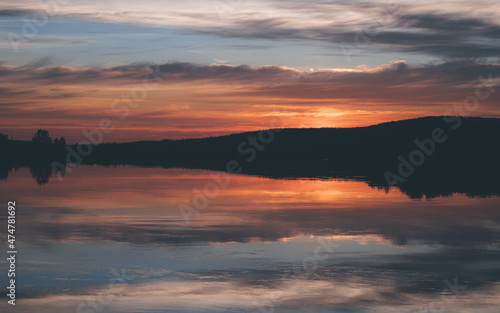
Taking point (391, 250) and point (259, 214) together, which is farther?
point (259, 214)

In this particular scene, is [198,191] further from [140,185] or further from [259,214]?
[259,214]

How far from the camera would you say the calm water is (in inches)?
360

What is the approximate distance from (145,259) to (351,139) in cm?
10785

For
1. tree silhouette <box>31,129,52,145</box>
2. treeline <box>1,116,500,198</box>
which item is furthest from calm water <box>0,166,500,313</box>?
tree silhouette <box>31,129,52,145</box>

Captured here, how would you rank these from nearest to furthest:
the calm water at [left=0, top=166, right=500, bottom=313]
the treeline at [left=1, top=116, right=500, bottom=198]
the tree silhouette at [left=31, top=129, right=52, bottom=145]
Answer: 1. the calm water at [left=0, top=166, right=500, bottom=313]
2. the treeline at [left=1, top=116, right=500, bottom=198]
3. the tree silhouette at [left=31, top=129, right=52, bottom=145]

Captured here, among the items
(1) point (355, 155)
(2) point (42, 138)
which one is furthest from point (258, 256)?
(2) point (42, 138)

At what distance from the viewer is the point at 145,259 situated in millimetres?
11836

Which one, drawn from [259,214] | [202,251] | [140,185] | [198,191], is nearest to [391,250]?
[202,251]

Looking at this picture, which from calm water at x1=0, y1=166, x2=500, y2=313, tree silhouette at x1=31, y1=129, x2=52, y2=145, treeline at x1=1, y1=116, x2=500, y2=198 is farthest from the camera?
tree silhouette at x1=31, y1=129, x2=52, y2=145

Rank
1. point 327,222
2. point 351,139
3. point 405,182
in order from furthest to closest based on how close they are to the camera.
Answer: point 351,139 → point 405,182 → point 327,222

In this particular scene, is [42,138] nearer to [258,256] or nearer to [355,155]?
[355,155]

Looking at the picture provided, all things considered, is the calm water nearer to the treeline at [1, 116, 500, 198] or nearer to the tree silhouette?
the treeline at [1, 116, 500, 198]

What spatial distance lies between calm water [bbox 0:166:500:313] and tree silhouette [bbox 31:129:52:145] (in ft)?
366

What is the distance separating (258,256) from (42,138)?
124 m
